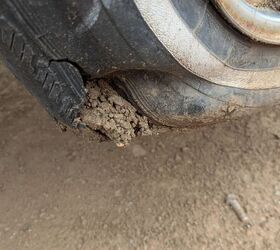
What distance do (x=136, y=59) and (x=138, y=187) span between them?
30.6 inches

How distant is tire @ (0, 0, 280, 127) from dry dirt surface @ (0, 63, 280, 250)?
0.42m

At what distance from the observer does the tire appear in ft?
3.89

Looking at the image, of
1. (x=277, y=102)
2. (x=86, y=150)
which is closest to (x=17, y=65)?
(x=277, y=102)

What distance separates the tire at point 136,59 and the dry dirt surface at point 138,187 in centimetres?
42

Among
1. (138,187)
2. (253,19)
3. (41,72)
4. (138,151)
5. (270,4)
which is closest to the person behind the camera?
(41,72)

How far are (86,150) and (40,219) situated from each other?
34cm

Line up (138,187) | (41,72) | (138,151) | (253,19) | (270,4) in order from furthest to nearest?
1. (138,151)
2. (138,187)
3. (270,4)
4. (253,19)
5. (41,72)

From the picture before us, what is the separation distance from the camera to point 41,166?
2070 millimetres

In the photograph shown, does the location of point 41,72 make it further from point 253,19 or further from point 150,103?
point 253,19

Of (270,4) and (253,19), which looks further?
(270,4)

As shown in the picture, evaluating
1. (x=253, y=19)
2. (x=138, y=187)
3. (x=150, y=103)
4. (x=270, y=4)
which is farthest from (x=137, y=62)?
(x=138, y=187)

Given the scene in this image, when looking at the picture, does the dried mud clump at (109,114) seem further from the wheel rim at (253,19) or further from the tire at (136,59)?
Result: the wheel rim at (253,19)

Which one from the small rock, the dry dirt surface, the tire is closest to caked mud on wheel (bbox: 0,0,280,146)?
the tire

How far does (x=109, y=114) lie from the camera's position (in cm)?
144
